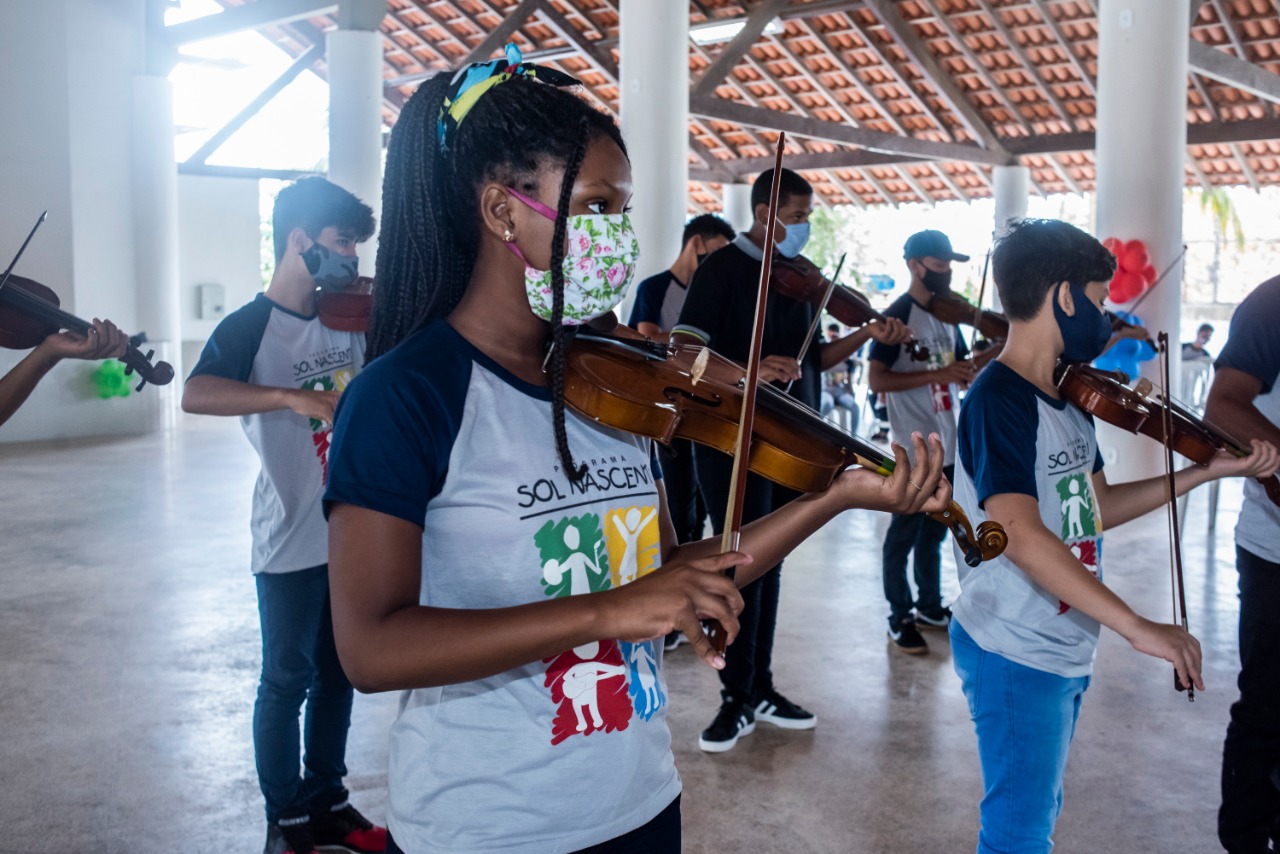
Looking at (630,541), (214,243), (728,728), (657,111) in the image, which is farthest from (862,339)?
(214,243)

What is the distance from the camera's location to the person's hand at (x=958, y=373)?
159 inches

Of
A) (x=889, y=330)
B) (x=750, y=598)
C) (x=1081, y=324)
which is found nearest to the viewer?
(x=1081, y=324)

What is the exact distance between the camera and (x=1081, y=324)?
2.01 metres

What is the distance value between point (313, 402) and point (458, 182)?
1153 mm

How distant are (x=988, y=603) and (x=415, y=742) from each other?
1.16 m

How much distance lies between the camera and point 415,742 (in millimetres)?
1201

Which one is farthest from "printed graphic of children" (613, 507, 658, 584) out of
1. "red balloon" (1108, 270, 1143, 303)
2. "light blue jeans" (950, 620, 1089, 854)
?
"red balloon" (1108, 270, 1143, 303)

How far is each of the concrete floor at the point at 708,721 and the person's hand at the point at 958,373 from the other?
1.01 meters

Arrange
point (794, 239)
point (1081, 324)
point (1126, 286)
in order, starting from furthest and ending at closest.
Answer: point (1126, 286) → point (794, 239) → point (1081, 324)

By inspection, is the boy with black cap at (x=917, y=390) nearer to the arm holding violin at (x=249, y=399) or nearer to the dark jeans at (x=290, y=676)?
the dark jeans at (x=290, y=676)

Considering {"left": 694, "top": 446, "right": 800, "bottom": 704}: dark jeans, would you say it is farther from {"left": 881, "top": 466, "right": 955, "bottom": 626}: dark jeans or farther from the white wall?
the white wall

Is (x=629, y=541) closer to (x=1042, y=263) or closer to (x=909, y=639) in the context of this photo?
(x=1042, y=263)

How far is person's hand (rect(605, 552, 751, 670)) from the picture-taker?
3.07 feet

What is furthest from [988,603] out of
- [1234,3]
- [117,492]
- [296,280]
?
[1234,3]
